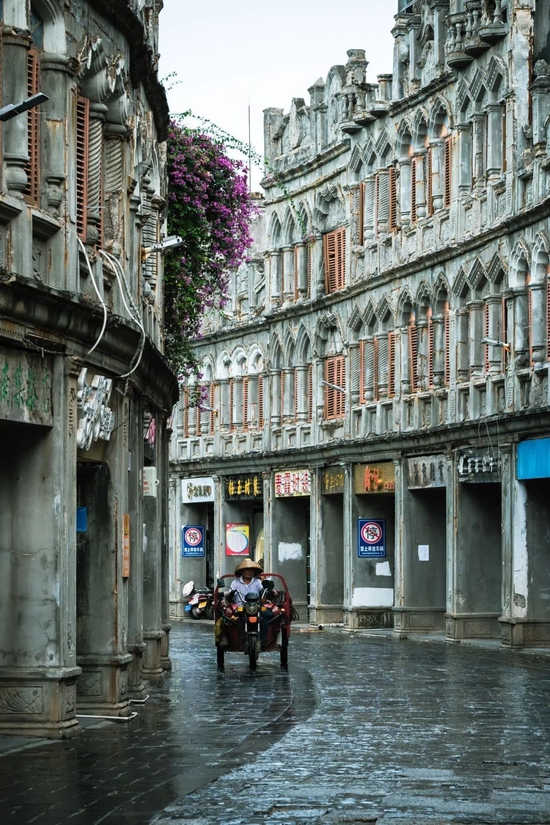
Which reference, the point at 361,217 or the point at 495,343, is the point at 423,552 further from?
the point at 361,217

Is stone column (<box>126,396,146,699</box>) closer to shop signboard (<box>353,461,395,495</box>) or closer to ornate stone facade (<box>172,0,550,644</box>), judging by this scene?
ornate stone facade (<box>172,0,550,644</box>)

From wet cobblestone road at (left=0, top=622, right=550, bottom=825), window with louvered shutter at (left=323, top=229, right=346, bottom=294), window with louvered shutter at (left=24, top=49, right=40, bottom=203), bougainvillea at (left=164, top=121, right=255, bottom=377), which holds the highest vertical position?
window with louvered shutter at (left=323, top=229, right=346, bottom=294)

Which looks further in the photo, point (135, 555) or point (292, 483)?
point (292, 483)

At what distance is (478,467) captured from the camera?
3666cm

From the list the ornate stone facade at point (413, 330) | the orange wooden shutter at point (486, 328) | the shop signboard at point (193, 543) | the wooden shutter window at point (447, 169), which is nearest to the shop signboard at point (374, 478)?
the ornate stone facade at point (413, 330)

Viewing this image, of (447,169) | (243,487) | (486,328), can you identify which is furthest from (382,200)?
(243,487)

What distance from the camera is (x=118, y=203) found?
20.1 m

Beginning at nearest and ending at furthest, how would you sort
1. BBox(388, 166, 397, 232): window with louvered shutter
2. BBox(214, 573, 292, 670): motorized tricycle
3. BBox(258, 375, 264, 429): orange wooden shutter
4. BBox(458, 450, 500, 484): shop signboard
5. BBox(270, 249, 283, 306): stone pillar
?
BBox(214, 573, 292, 670): motorized tricycle, BBox(458, 450, 500, 484): shop signboard, BBox(388, 166, 397, 232): window with louvered shutter, BBox(270, 249, 283, 306): stone pillar, BBox(258, 375, 264, 429): orange wooden shutter

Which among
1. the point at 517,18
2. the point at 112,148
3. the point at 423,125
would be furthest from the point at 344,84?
the point at 112,148

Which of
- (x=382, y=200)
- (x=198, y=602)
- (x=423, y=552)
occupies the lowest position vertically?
(x=198, y=602)

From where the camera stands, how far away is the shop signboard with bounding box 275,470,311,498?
156 ft

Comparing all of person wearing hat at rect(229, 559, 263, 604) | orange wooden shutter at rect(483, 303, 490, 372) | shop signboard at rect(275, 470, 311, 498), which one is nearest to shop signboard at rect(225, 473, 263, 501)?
shop signboard at rect(275, 470, 311, 498)

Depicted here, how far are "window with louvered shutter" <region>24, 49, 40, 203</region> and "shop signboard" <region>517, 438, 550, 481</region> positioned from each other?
17.6m

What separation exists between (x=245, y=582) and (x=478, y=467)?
8616 mm
